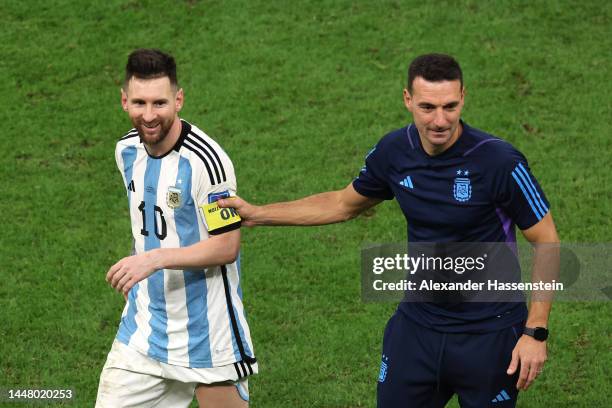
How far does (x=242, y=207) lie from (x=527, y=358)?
1.83m

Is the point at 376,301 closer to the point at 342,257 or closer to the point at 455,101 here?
the point at 342,257

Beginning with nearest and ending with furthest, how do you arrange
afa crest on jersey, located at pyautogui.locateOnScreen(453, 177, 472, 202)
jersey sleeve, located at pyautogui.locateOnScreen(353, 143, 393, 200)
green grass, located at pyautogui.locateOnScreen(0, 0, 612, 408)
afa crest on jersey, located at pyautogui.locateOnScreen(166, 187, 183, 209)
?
afa crest on jersey, located at pyautogui.locateOnScreen(453, 177, 472, 202) → afa crest on jersey, located at pyautogui.locateOnScreen(166, 187, 183, 209) → jersey sleeve, located at pyautogui.locateOnScreen(353, 143, 393, 200) → green grass, located at pyautogui.locateOnScreen(0, 0, 612, 408)

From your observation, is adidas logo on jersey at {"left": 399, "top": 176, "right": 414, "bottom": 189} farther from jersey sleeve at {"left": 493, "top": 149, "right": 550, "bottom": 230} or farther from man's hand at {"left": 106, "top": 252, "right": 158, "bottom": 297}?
man's hand at {"left": 106, "top": 252, "right": 158, "bottom": 297}

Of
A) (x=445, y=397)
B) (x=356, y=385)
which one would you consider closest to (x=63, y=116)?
(x=356, y=385)

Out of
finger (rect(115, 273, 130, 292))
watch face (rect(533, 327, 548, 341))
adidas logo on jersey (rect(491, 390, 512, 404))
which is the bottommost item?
adidas logo on jersey (rect(491, 390, 512, 404))

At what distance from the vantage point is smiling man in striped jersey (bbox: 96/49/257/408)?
22.0 ft

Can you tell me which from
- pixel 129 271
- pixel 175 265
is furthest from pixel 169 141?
pixel 129 271

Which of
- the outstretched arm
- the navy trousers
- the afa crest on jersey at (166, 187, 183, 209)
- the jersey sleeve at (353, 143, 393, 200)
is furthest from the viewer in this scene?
the outstretched arm

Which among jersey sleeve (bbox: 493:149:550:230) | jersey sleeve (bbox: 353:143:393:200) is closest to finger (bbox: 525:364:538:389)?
jersey sleeve (bbox: 493:149:550:230)

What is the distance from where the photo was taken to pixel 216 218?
6.73 meters

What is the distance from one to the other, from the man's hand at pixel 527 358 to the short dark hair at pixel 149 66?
2.41 meters

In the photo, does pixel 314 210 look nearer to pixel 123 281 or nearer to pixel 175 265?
pixel 175 265

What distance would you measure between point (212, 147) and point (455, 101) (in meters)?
1.43

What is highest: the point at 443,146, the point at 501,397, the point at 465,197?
the point at 443,146
